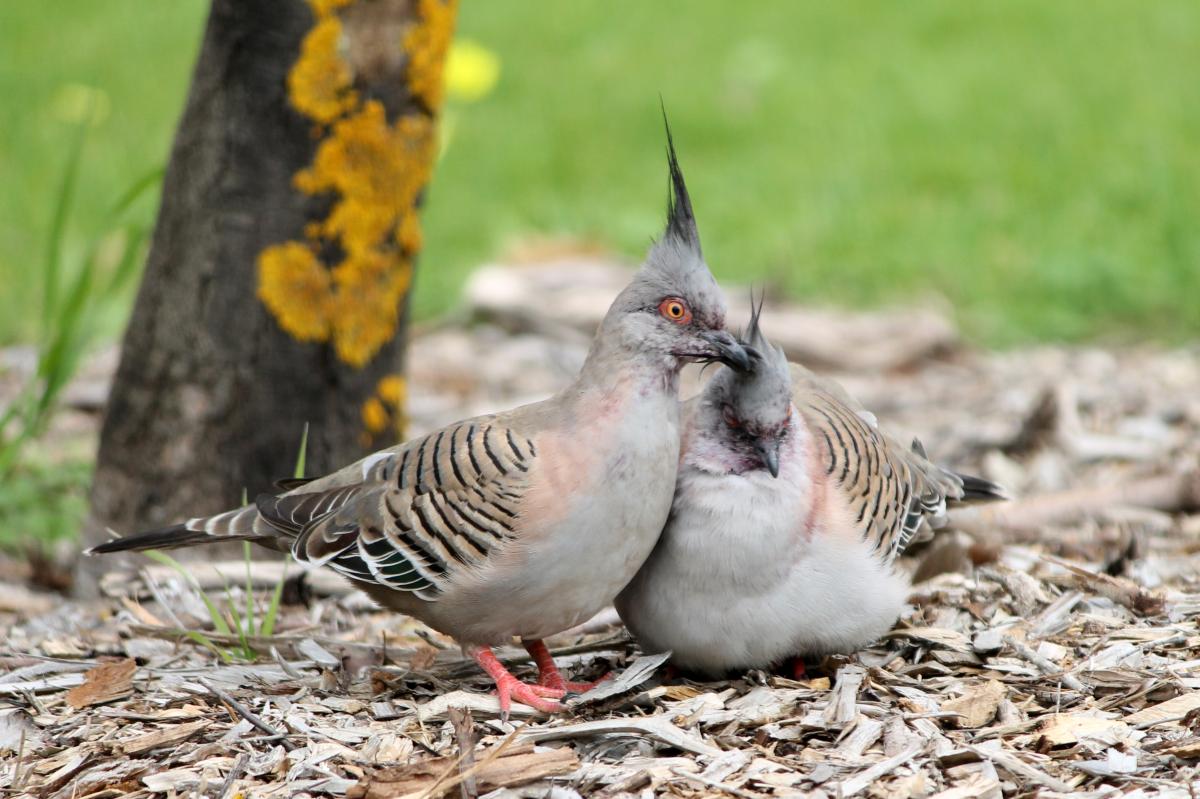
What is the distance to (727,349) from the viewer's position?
12.1ft

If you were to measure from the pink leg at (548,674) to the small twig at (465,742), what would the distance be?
360 millimetres

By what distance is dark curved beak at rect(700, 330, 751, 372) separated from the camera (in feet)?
12.1

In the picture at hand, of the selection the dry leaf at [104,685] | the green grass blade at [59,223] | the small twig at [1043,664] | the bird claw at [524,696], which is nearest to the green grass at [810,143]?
the green grass blade at [59,223]

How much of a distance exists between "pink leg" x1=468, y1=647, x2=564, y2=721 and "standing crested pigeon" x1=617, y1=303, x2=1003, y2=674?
12.4 inches

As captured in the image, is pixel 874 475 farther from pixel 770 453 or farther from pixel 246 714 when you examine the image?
pixel 246 714

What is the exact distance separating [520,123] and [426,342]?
11.2ft

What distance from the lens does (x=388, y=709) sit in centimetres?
377

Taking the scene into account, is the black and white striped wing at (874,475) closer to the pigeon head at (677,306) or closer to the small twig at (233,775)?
the pigeon head at (677,306)

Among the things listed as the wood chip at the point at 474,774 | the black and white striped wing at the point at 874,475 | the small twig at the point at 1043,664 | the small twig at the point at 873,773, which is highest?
the black and white striped wing at the point at 874,475

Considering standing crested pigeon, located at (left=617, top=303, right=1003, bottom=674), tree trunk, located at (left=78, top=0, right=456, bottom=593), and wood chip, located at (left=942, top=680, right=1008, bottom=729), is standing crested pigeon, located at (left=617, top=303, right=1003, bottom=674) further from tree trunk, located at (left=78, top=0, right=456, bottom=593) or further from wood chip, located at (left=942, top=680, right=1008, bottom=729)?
tree trunk, located at (left=78, top=0, right=456, bottom=593)

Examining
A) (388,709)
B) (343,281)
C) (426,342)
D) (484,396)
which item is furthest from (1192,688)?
(426,342)

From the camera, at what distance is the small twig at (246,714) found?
3.56 meters

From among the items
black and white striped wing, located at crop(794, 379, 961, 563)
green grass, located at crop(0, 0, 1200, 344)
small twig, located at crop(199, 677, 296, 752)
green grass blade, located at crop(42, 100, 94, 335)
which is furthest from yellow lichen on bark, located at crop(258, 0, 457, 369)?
green grass, located at crop(0, 0, 1200, 344)

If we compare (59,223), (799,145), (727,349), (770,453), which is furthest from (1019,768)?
(799,145)
